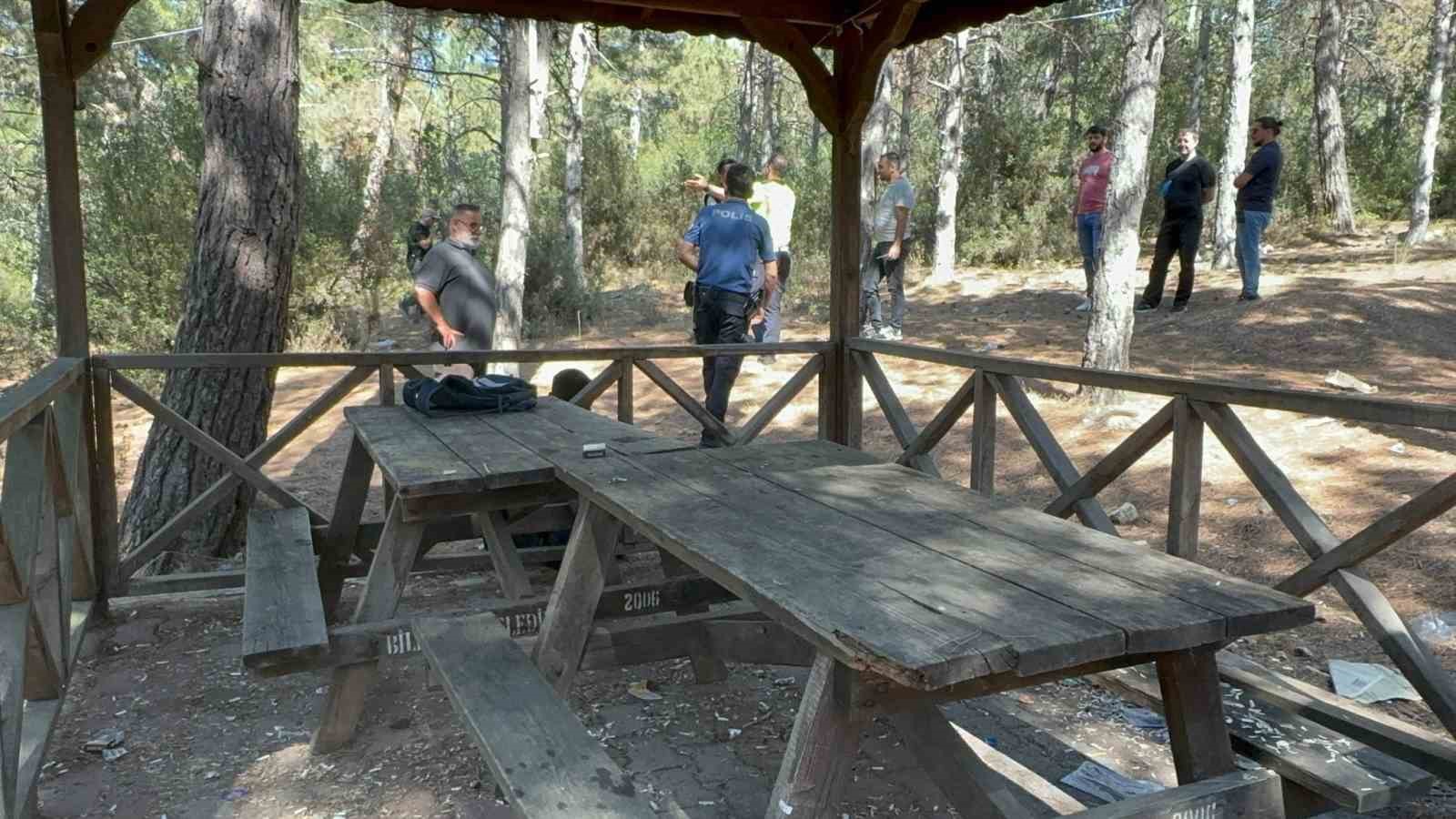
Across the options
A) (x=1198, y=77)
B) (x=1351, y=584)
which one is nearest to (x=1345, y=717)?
(x=1351, y=584)

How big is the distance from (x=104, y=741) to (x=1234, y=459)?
12.9 feet

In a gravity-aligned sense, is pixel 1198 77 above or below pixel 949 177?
above

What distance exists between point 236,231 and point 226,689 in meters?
2.59

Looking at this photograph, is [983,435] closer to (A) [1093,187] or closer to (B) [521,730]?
(B) [521,730]

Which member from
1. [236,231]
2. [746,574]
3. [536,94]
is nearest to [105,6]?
[236,231]

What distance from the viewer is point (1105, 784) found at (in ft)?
11.3

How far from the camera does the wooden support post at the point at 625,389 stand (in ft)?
19.1

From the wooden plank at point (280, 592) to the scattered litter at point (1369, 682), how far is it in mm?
3606

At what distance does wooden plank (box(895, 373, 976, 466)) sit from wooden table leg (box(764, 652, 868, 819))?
277 cm

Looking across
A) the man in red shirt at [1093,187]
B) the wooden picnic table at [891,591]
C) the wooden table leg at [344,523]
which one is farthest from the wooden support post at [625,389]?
the man in red shirt at [1093,187]

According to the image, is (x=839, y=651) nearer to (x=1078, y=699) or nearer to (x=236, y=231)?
(x=1078, y=699)

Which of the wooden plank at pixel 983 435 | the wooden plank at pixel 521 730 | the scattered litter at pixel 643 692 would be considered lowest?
the scattered litter at pixel 643 692

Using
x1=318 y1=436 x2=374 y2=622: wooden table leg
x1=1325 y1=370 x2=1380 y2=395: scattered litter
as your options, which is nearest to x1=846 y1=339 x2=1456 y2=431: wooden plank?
x1=318 y1=436 x2=374 y2=622: wooden table leg

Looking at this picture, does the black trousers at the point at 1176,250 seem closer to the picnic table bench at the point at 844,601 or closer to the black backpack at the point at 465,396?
the black backpack at the point at 465,396
